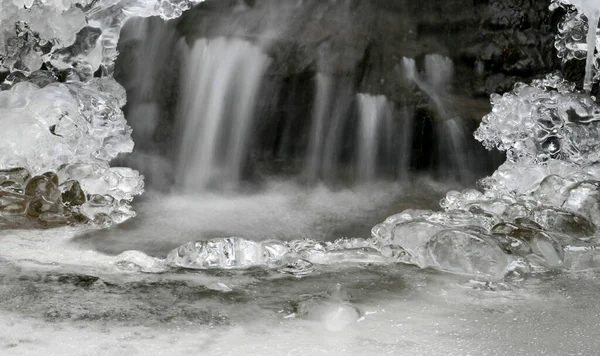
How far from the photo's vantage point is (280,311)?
2.02 m

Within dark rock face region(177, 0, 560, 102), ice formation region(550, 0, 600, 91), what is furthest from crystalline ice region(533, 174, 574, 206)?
dark rock face region(177, 0, 560, 102)

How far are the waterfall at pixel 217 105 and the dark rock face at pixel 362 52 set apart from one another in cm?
6

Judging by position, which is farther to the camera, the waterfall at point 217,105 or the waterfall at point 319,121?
the waterfall at point 319,121

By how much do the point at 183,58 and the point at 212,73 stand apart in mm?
180

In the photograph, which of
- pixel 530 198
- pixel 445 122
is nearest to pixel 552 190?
pixel 530 198

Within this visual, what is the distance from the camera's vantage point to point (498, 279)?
2.35m

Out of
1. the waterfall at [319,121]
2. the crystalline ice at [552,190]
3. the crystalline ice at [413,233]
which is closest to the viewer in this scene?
the crystalline ice at [413,233]

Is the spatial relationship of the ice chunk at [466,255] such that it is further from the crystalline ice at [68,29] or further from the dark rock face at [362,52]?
the crystalline ice at [68,29]

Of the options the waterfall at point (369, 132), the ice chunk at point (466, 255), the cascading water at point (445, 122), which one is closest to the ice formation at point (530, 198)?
the ice chunk at point (466, 255)

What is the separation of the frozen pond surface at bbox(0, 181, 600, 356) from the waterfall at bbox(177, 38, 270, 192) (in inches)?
54.2

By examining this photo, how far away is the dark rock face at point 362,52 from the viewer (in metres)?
4.04

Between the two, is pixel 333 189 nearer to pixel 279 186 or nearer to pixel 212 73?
pixel 279 186

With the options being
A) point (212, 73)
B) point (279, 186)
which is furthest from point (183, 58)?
point (279, 186)

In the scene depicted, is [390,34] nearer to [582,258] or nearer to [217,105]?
[217,105]
